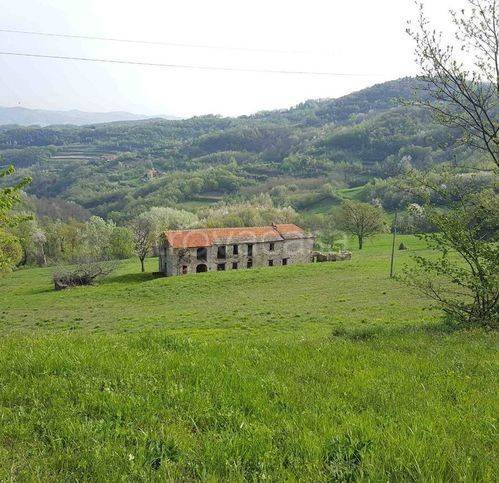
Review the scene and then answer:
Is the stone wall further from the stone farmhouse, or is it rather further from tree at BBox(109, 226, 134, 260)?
tree at BBox(109, 226, 134, 260)

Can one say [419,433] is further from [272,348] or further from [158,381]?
[272,348]

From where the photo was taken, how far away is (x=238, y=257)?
65062mm

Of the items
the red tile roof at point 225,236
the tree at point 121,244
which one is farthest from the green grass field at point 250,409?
the tree at point 121,244

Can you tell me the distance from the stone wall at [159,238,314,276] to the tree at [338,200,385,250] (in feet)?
51.8

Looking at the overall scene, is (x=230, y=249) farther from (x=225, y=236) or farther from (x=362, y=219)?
(x=362, y=219)

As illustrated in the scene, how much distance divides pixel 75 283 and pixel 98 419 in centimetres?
5628

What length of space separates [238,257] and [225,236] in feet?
12.7

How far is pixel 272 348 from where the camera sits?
9.05m

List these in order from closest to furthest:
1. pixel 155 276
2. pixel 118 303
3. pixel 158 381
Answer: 1. pixel 158 381
2. pixel 118 303
3. pixel 155 276

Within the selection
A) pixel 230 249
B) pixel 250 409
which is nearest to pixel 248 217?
pixel 230 249

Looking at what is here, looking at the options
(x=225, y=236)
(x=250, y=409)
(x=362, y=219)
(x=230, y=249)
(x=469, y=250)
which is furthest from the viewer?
(x=362, y=219)

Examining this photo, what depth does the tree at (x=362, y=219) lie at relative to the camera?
8056 cm

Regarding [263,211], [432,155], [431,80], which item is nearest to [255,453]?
[431,80]

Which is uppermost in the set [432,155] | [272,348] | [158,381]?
[432,155]
